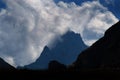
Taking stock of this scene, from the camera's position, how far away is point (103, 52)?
524ft

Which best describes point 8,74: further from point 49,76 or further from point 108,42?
point 108,42

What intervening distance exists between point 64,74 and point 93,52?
12581 cm

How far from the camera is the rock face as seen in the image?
15300cm

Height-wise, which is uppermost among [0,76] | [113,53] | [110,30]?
[110,30]

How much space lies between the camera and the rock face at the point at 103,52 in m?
153

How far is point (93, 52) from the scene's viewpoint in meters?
165

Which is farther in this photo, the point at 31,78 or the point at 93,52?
the point at 93,52

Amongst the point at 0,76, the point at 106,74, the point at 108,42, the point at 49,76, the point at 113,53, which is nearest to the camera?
the point at 0,76

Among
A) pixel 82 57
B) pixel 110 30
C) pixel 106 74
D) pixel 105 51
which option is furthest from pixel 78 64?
pixel 106 74

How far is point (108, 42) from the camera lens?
163125 millimetres

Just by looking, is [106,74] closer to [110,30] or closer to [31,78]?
[31,78]

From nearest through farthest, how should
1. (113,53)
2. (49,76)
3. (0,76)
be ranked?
(0,76) → (49,76) → (113,53)

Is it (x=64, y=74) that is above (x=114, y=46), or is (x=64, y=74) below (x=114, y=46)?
below

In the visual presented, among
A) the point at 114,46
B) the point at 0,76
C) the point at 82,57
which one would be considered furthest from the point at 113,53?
the point at 0,76
